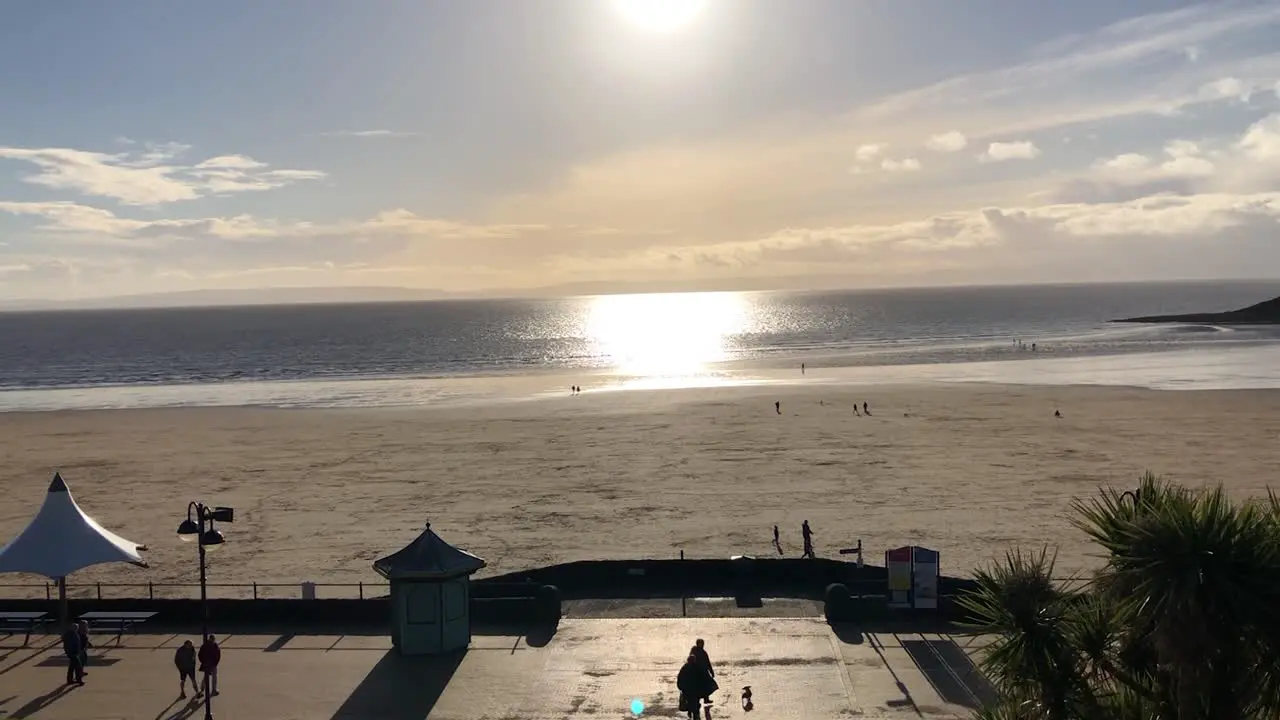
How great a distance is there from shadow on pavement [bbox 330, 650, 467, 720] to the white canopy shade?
6537 mm

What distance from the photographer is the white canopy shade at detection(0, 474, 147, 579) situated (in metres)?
18.9

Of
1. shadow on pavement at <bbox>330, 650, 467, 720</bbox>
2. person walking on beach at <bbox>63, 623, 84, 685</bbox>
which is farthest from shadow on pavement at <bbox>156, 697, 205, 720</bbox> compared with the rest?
shadow on pavement at <bbox>330, 650, 467, 720</bbox>

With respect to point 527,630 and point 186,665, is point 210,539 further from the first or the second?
point 527,630

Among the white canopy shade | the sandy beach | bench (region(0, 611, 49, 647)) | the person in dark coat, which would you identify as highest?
the white canopy shade

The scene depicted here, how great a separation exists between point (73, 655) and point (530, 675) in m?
7.51

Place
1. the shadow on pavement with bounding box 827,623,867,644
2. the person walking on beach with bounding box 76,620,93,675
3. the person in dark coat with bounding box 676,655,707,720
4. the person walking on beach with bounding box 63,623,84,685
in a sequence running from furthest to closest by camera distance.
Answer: the shadow on pavement with bounding box 827,623,867,644
the person walking on beach with bounding box 76,620,93,675
the person walking on beach with bounding box 63,623,84,685
the person in dark coat with bounding box 676,655,707,720

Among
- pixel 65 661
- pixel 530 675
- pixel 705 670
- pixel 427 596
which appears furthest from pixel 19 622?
pixel 705 670

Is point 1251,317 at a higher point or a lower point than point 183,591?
higher

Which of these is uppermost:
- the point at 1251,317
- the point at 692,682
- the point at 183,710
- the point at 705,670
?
the point at 1251,317

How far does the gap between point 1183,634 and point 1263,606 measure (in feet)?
1.69

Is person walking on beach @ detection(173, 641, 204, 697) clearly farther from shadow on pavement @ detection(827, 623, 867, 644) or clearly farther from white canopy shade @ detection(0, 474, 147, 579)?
shadow on pavement @ detection(827, 623, 867, 644)

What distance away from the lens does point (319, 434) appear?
175 feet

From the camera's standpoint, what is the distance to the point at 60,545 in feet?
63.2

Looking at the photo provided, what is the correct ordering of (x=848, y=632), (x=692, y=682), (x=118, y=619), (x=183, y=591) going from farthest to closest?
(x=183, y=591) → (x=118, y=619) → (x=848, y=632) → (x=692, y=682)
